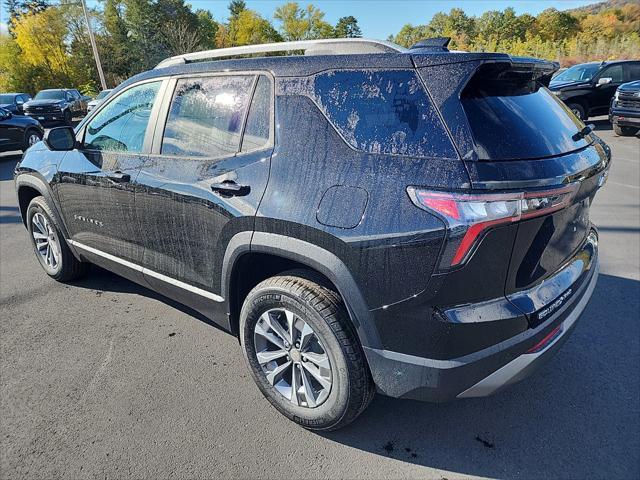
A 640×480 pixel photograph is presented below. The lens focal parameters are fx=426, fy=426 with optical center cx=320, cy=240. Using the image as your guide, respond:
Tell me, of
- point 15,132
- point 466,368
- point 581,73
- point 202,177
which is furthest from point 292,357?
point 581,73

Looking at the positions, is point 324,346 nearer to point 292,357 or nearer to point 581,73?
point 292,357

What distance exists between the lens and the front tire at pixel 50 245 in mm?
3713

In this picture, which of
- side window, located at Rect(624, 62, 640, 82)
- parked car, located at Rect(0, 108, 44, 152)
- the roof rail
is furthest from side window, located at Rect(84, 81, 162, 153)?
side window, located at Rect(624, 62, 640, 82)

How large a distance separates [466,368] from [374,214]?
724 mm

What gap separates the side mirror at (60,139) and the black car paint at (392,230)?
4.56 ft

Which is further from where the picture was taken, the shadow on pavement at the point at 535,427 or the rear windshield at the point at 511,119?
the shadow on pavement at the point at 535,427

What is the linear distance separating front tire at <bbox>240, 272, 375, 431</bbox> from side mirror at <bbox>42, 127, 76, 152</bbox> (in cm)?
206

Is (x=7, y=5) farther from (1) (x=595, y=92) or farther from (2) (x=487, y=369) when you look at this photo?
(2) (x=487, y=369)

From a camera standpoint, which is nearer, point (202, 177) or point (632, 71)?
point (202, 177)

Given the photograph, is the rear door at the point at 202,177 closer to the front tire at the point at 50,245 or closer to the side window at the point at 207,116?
the side window at the point at 207,116

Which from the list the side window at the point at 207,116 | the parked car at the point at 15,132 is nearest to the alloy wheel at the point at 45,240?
the side window at the point at 207,116

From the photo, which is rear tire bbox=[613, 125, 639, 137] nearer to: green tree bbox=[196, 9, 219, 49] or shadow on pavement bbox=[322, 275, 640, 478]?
shadow on pavement bbox=[322, 275, 640, 478]

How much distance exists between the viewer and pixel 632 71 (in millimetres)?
12531

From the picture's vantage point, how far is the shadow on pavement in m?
1.98
